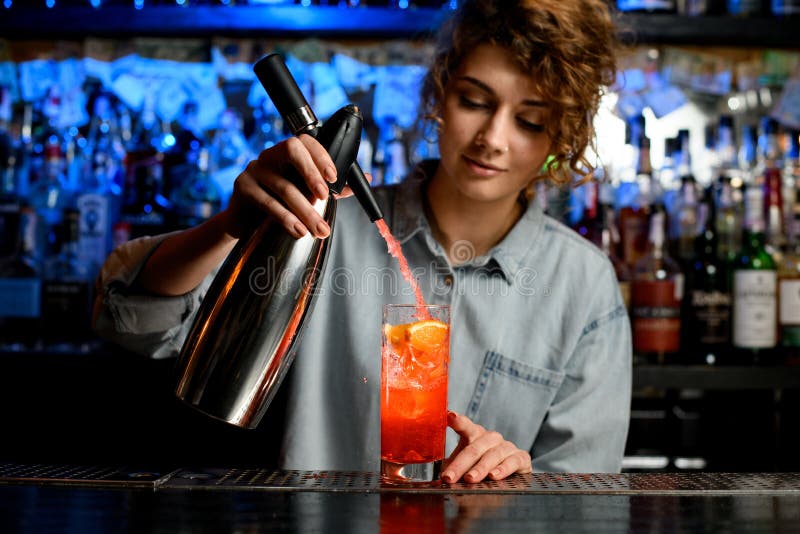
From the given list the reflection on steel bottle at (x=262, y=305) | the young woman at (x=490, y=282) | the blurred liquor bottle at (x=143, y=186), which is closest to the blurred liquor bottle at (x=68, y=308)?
the blurred liquor bottle at (x=143, y=186)

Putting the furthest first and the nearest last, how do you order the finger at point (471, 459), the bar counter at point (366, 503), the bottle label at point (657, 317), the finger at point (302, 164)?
the bottle label at point (657, 317) → the finger at point (471, 459) → the finger at point (302, 164) → the bar counter at point (366, 503)

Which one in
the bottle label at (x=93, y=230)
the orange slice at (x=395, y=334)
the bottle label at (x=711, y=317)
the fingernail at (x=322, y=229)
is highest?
the bottle label at (x=93, y=230)

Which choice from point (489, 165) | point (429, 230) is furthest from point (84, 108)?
point (489, 165)

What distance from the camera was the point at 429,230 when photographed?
1.52 m

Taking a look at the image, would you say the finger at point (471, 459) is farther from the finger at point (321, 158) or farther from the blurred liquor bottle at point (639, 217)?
the blurred liquor bottle at point (639, 217)

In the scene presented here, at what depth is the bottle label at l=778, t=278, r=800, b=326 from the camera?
2.03 meters

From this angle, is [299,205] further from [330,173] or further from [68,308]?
[68,308]

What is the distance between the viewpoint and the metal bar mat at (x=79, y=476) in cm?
89

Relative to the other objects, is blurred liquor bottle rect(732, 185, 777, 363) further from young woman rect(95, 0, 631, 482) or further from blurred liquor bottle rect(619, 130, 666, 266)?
young woman rect(95, 0, 631, 482)

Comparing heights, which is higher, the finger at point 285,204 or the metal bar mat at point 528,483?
the finger at point 285,204

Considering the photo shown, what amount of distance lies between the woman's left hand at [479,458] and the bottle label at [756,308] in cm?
114

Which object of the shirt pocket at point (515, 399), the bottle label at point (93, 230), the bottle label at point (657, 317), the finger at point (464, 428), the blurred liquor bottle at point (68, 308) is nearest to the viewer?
the finger at point (464, 428)

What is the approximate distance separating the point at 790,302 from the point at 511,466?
1.31m

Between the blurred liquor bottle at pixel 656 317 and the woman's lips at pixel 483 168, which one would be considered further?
the blurred liquor bottle at pixel 656 317
